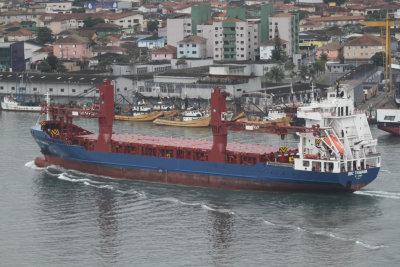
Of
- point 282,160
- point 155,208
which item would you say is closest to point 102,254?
point 155,208

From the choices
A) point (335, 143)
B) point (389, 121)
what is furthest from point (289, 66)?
point (335, 143)

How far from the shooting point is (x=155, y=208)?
4759 centimetres

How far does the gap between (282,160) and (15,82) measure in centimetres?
4452

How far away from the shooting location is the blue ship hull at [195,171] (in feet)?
161

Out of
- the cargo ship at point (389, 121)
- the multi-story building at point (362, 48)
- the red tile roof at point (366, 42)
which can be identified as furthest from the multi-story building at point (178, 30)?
the cargo ship at point (389, 121)

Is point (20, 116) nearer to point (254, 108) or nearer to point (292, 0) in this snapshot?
point (254, 108)

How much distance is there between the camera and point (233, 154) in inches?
2056

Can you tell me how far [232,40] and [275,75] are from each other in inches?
492

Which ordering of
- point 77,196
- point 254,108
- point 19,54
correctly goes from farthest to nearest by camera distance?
point 19,54 → point 254,108 → point 77,196

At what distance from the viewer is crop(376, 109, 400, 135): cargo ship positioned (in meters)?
68.1

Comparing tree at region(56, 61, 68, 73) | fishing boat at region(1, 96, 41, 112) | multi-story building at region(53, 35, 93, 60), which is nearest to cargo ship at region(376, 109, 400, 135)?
fishing boat at region(1, 96, 41, 112)

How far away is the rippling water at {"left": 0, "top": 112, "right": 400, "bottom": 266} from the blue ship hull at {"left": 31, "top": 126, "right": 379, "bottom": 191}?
55cm

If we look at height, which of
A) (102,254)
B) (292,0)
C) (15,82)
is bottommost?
(102,254)

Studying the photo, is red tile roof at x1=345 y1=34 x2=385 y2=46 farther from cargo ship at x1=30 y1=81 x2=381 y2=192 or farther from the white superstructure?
the white superstructure
